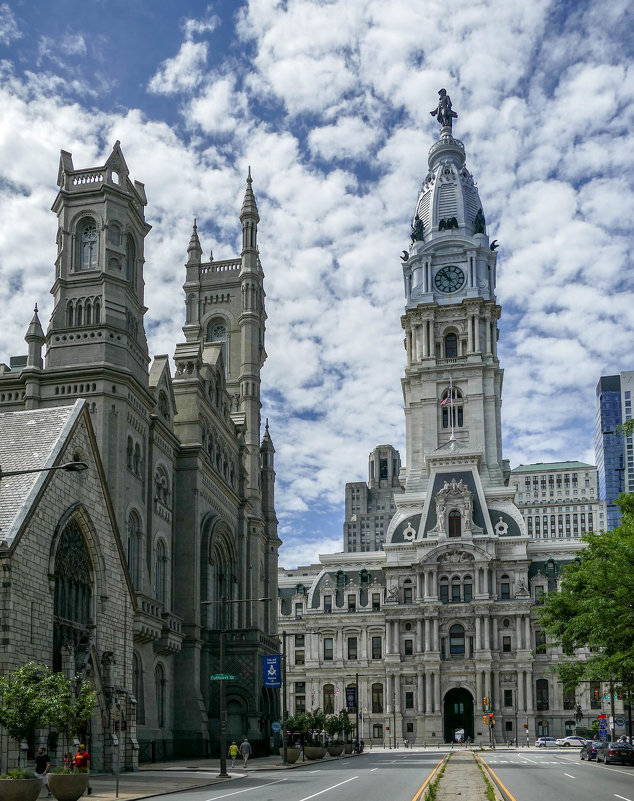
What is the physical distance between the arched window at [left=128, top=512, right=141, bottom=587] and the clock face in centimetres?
9865

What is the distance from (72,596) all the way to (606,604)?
903 inches

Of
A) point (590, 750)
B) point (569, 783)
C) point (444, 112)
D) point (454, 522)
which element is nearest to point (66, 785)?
point (569, 783)

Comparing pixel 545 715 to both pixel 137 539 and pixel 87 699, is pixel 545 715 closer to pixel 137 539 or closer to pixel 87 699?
pixel 137 539

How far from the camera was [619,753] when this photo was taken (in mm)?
51875

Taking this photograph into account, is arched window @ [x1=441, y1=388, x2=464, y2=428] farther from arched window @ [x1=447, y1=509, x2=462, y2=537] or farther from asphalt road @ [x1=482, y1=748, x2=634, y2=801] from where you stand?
asphalt road @ [x1=482, y1=748, x2=634, y2=801]

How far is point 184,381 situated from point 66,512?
30.5 metres

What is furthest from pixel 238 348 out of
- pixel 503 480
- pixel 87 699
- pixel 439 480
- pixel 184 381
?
pixel 87 699

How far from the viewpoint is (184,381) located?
6900 centimetres

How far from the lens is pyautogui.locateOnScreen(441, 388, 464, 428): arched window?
460 feet

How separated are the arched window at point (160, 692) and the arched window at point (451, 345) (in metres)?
92.4

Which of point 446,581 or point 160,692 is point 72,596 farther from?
point 446,581

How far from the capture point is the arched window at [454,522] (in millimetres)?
123125

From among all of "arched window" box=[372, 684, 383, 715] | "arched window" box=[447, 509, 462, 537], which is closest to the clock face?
"arched window" box=[447, 509, 462, 537]

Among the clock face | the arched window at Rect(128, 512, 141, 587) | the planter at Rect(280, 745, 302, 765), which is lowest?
the planter at Rect(280, 745, 302, 765)
